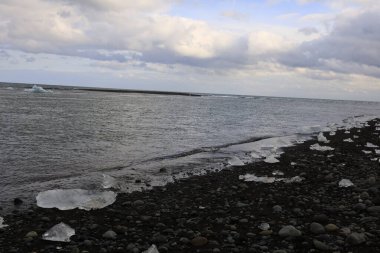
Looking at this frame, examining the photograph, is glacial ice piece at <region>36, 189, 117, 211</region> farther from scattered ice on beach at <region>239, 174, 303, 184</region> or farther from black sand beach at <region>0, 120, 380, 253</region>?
scattered ice on beach at <region>239, 174, 303, 184</region>

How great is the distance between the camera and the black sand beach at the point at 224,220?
681 cm

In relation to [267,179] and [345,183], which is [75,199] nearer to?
[267,179]

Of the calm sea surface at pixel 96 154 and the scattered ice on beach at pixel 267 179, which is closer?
the scattered ice on beach at pixel 267 179

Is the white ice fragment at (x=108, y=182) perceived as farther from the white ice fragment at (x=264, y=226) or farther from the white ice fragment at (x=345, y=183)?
the white ice fragment at (x=345, y=183)

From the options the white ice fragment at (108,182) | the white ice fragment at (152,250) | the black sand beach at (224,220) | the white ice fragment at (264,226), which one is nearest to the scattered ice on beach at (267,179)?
the black sand beach at (224,220)

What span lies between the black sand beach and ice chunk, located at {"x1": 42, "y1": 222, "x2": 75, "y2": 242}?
12 cm

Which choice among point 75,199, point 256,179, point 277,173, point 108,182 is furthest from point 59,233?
point 277,173

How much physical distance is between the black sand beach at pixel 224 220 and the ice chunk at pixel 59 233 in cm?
12

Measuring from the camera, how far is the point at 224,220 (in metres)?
8.23

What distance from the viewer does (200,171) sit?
48.5ft

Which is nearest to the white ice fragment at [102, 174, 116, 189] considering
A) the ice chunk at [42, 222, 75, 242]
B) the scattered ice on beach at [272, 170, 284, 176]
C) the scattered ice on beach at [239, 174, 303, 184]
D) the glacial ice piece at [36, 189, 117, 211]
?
the glacial ice piece at [36, 189, 117, 211]

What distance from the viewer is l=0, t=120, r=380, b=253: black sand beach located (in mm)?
6812

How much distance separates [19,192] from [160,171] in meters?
5.14

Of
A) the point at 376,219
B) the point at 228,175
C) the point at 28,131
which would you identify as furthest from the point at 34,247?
the point at 28,131
